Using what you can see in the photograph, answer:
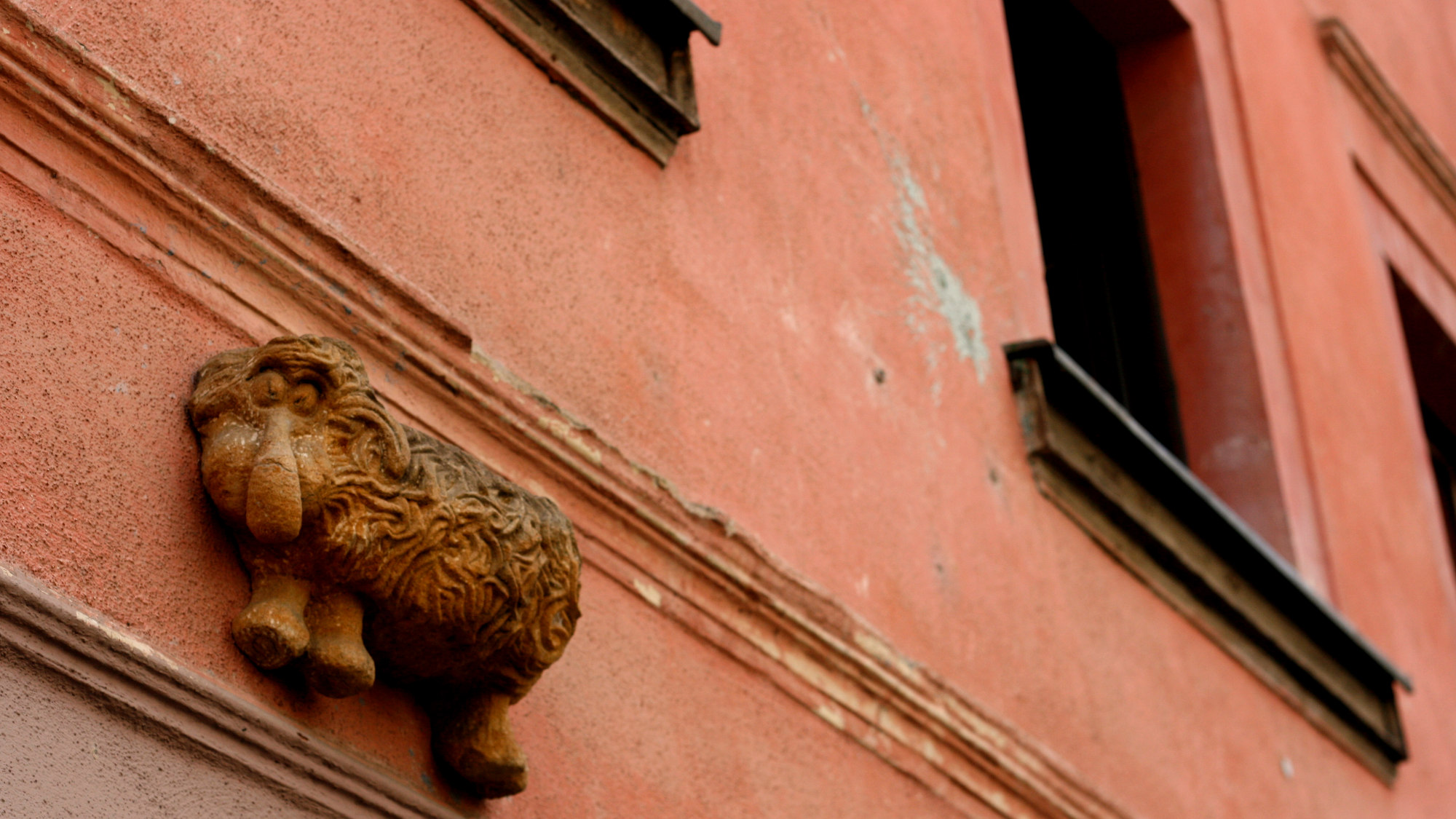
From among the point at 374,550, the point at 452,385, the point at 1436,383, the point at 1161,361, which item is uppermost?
the point at 1436,383

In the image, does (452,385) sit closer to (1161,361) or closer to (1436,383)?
(1161,361)

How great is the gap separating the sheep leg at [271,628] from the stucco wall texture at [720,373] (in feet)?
0.08

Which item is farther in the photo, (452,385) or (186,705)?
(452,385)

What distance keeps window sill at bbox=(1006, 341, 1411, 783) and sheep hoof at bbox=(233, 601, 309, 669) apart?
97.0 inches

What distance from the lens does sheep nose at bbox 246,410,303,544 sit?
2613mm

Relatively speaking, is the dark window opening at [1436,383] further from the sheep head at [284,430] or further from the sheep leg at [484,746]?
the sheep head at [284,430]

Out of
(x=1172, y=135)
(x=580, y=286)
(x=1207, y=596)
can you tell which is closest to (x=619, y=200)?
(x=580, y=286)

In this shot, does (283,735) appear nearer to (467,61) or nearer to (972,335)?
(467,61)

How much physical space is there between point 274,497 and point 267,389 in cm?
16

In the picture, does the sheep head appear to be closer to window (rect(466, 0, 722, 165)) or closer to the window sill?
window (rect(466, 0, 722, 165))

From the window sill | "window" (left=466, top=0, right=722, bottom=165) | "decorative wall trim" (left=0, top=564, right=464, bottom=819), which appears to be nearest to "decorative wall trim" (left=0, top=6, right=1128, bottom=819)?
"decorative wall trim" (left=0, top=564, right=464, bottom=819)

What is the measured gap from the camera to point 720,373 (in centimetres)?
382

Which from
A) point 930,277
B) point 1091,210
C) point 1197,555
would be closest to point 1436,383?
point 1091,210

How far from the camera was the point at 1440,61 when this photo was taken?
929cm
